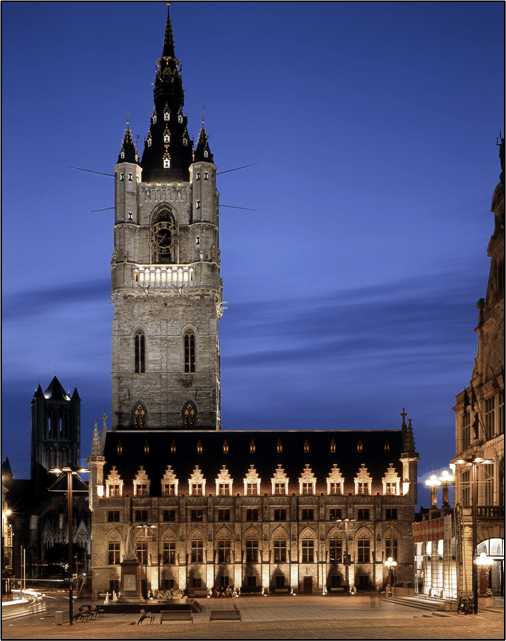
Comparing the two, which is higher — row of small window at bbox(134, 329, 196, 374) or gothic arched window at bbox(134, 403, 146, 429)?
row of small window at bbox(134, 329, 196, 374)

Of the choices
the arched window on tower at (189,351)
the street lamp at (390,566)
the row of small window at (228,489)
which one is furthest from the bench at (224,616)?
the arched window on tower at (189,351)

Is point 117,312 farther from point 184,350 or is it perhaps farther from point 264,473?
point 264,473

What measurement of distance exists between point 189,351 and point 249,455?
16261 mm

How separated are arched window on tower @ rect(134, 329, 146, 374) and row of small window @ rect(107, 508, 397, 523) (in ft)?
63.3

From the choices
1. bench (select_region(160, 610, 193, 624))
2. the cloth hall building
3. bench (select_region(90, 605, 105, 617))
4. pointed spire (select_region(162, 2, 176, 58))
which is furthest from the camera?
pointed spire (select_region(162, 2, 176, 58))

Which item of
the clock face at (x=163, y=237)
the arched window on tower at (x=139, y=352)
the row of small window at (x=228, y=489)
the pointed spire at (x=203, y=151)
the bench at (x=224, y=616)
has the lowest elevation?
the bench at (x=224, y=616)

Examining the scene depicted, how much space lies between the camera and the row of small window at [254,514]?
90.9 m

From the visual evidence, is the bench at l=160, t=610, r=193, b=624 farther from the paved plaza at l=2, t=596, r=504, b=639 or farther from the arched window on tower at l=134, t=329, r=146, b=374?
the arched window on tower at l=134, t=329, r=146, b=374

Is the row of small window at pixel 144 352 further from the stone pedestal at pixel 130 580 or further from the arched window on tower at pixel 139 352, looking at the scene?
the stone pedestal at pixel 130 580

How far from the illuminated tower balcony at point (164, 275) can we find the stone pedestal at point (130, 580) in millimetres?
41465

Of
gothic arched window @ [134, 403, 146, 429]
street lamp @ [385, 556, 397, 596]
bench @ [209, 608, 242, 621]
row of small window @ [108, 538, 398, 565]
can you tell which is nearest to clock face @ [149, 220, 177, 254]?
gothic arched window @ [134, 403, 146, 429]

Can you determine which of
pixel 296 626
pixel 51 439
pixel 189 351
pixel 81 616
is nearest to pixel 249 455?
pixel 189 351

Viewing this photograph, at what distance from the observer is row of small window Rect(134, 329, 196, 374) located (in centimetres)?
10544

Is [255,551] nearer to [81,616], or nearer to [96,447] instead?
[96,447]
